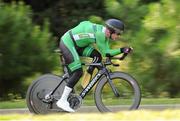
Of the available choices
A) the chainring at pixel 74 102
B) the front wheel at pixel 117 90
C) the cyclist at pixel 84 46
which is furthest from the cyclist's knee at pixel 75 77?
the front wheel at pixel 117 90

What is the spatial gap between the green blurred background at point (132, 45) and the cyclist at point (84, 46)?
598 cm

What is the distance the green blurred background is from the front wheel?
5913 mm

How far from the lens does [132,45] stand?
1584 cm

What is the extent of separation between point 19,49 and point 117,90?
7.35 metres

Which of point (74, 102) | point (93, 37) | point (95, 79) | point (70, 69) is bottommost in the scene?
point (74, 102)

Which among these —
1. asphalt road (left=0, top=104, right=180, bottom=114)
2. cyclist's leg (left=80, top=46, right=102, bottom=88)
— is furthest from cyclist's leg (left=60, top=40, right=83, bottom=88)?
asphalt road (left=0, top=104, right=180, bottom=114)

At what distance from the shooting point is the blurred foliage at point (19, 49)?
1603cm

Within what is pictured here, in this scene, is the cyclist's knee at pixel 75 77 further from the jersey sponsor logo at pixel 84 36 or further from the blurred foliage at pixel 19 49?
the blurred foliage at pixel 19 49

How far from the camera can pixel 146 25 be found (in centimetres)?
1549

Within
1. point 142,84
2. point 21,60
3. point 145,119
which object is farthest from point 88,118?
point 21,60

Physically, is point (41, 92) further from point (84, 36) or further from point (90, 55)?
point (84, 36)

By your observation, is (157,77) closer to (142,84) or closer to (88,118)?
(142,84)

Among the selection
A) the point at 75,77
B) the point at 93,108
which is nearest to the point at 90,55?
the point at 75,77

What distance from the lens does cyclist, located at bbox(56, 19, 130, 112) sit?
9.23 metres
